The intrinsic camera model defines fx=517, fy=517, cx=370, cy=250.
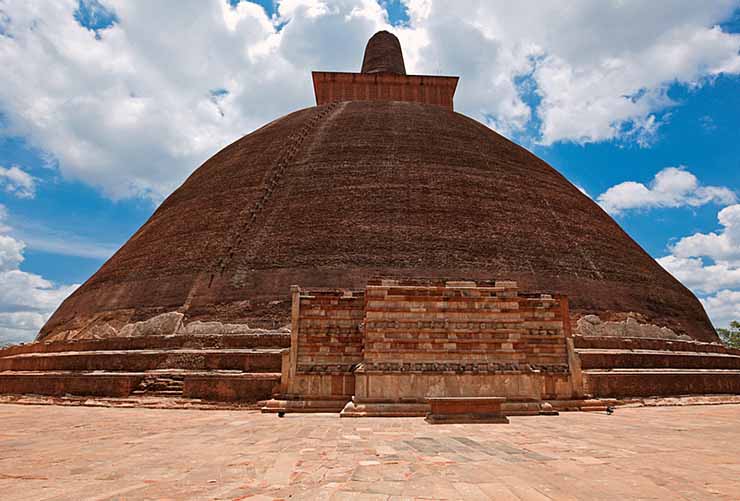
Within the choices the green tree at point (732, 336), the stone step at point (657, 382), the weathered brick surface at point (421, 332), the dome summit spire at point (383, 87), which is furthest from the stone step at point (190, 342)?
the green tree at point (732, 336)

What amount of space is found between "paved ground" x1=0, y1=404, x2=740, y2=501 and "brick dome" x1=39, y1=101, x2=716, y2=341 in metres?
6.46

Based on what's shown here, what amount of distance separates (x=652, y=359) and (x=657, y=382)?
44.7 inches

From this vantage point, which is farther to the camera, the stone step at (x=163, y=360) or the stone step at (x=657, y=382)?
the stone step at (x=163, y=360)

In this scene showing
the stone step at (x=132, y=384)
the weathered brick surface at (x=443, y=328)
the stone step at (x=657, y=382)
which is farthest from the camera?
the stone step at (x=657, y=382)

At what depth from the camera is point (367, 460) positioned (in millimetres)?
4262

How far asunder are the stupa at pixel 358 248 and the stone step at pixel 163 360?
0.05 meters

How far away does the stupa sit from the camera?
42.5 ft

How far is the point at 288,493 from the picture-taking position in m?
3.20

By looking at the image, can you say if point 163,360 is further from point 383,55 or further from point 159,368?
point 383,55

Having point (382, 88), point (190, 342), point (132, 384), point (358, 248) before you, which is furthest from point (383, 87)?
point (132, 384)

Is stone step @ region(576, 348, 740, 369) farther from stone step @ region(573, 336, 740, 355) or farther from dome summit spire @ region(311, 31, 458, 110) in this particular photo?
dome summit spire @ region(311, 31, 458, 110)

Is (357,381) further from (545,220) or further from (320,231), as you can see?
(545,220)

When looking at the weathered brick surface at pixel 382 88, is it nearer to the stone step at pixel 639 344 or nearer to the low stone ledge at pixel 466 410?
the stone step at pixel 639 344

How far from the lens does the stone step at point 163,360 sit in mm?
10688
